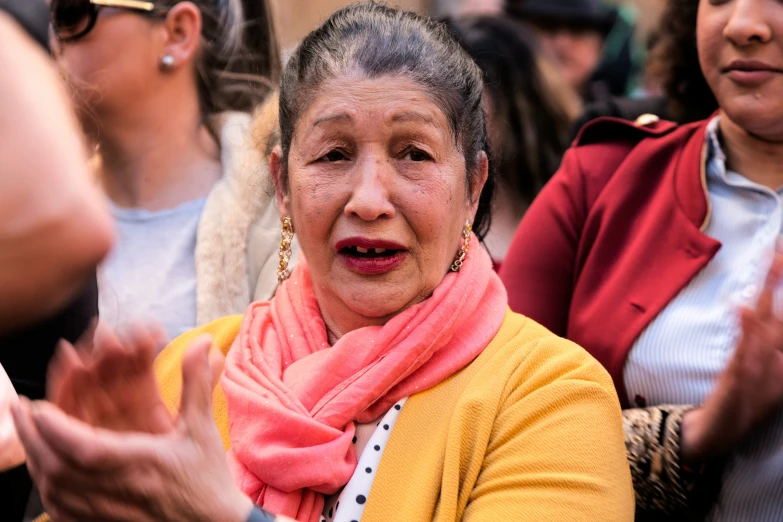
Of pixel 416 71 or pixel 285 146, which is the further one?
pixel 285 146

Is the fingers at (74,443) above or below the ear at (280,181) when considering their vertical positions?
above

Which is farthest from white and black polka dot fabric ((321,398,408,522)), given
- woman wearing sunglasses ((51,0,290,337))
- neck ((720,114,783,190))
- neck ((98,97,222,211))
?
neck ((98,97,222,211))

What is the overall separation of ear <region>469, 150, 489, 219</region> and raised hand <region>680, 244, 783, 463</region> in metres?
0.69

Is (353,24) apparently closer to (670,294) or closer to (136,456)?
(670,294)

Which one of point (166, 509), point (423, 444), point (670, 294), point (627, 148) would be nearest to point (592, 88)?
point (627, 148)

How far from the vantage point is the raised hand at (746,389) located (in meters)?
2.12

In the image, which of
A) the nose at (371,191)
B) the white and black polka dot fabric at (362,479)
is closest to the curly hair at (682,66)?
the nose at (371,191)

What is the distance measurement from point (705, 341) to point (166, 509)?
1442mm

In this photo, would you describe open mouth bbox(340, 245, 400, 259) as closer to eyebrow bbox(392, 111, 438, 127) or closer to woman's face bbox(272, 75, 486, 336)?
woman's face bbox(272, 75, 486, 336)

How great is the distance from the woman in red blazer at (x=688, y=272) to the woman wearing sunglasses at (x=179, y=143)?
2.68 ft

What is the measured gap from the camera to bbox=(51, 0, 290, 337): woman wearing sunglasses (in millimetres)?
3123

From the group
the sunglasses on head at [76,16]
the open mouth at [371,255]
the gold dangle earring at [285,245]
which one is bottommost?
the gold dangle earring at [285,245]

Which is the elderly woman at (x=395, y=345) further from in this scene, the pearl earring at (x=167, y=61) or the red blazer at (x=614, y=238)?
the pearl earring at (x=167, y=61)

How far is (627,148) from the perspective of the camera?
9.59 feet
